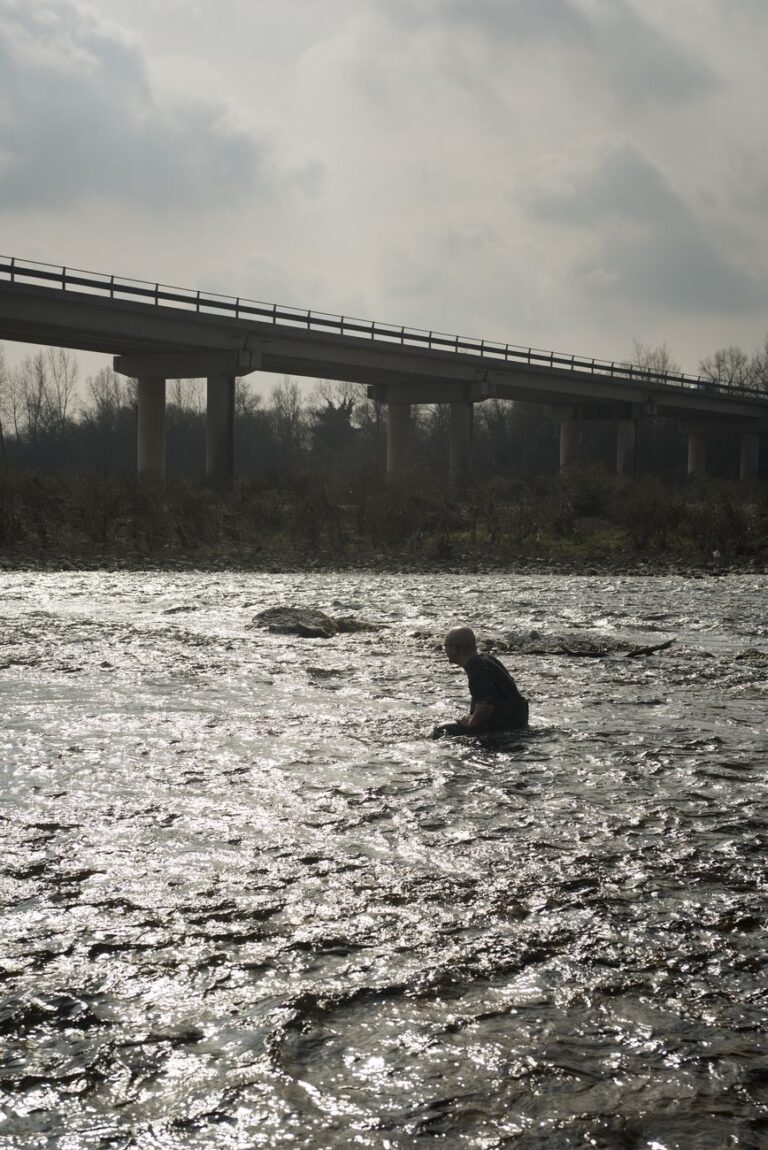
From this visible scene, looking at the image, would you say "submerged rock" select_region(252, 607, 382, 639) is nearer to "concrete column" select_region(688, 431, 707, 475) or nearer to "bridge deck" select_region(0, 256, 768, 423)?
"bridge deck" select_region(0, 256, 768, 423)

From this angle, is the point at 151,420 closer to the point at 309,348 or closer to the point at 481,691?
the point at 309,348

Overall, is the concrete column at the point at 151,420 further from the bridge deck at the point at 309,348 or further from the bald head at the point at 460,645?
the bald head at the point at 460,645

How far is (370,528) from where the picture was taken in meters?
31.3

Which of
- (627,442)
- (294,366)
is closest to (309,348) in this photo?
(294,366)

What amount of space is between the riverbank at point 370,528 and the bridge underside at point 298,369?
1151 cm

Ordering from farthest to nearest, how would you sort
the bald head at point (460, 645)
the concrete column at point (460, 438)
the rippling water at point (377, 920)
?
the concrete column at point (460, 438) → the bald head at point (460, 645) → the rippling water at point (377, 920)

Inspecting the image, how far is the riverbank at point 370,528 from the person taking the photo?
92.8 feet

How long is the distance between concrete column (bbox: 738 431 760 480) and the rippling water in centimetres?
7819

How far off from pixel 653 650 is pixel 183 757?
24.1 ft

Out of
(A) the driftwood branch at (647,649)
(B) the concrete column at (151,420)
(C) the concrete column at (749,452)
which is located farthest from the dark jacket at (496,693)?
(C) the concrete column at (749,452)

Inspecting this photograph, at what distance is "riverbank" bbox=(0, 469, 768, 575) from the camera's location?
92.8 ft

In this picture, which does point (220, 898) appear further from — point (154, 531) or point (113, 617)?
point (154, 531)

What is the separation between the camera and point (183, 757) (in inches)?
319

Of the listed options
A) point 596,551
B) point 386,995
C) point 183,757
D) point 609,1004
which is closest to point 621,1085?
point 609,1004
